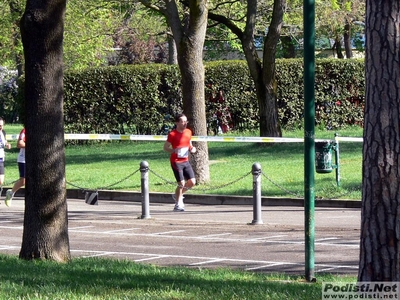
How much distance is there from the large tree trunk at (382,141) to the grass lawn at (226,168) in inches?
437

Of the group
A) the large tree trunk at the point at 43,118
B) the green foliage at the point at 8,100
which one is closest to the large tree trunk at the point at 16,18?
the green foliage at the point at 8,100

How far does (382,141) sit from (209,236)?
861cm

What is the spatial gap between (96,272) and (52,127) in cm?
194

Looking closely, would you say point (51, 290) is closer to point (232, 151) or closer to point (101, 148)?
point (232, 151)

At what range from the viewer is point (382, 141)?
651 centimetres

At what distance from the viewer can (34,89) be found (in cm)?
1050

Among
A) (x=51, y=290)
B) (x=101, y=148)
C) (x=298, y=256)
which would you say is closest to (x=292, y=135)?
(x=101, y=148)

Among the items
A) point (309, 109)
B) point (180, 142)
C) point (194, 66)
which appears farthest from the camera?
point (194, 66)

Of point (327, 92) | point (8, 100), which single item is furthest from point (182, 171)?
point (8, 100)

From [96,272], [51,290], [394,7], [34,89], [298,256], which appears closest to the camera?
[394,7]

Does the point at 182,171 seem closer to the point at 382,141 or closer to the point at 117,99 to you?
the point at 382,141

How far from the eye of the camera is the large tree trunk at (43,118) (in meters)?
10.5

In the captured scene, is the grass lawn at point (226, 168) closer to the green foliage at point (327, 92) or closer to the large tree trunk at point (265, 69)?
the large tree trunk at point (265, 69)

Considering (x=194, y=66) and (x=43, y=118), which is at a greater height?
(x=194, y=66)
